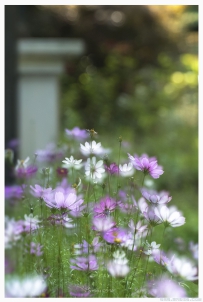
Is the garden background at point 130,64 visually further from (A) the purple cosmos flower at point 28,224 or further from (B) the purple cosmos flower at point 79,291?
(B) the purple cosmos flower at point 79,291

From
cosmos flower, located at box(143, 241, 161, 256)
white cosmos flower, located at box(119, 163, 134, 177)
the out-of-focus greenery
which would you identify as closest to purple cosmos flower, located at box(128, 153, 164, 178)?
white cosmos flower, located at box(119, 163, 134, 177)

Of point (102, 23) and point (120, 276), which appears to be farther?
point (102, 23)

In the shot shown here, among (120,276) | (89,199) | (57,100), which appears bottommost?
(120,276)

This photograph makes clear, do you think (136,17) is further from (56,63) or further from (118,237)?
(118,237)

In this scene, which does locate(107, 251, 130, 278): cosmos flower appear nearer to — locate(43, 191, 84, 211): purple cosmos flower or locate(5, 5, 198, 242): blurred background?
locate(43, 191, 84, 211): purple cosmos flower

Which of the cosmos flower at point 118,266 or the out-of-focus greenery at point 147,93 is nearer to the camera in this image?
the cosmos flower at point 118,266

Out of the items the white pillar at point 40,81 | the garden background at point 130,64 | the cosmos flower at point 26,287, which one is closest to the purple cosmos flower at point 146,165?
the cosmos flower at point 26,287
